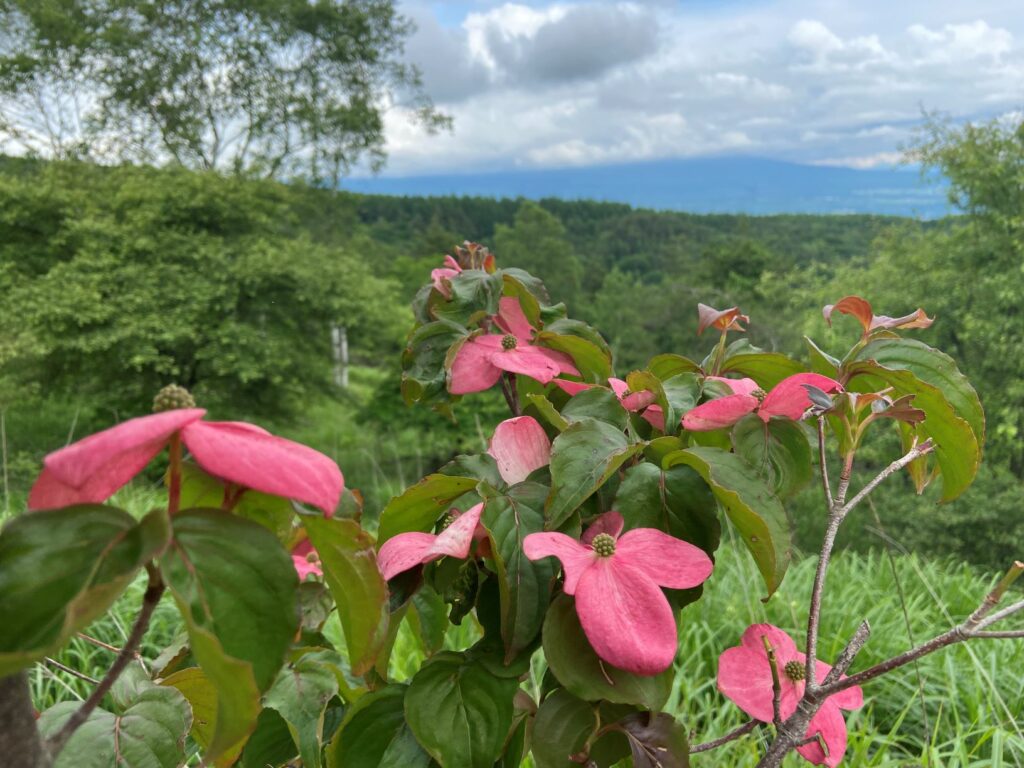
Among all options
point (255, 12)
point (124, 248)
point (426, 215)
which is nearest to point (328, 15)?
point (255, 12)

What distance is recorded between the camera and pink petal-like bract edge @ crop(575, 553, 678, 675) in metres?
0.36

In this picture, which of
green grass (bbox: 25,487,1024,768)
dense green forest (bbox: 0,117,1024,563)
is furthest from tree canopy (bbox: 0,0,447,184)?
green grass (bbox: 25,487,1024,768)

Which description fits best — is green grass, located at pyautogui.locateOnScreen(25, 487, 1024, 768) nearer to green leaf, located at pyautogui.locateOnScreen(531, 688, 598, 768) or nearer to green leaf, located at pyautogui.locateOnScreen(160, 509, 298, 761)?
green leaf, located at pyautogui.locateOnScreen(531, 688, 598, 768)

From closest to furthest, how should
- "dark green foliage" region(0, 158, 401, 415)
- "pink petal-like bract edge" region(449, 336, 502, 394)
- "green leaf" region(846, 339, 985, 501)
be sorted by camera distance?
A: "green leaf" region(846, 339, 985, 501) < "pink petal-like bract edge" region(449, 336, 502, 394) < "dark green foliage" region(0, 158, 401, 415)

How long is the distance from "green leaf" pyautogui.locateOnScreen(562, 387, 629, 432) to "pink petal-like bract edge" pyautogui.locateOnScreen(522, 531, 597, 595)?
0.10m

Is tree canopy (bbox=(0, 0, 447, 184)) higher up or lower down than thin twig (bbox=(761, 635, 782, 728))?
higher up

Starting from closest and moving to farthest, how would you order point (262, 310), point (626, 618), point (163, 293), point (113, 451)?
point (113, 451)
point (626, 618)
point (163, 293)
point (262, 310)

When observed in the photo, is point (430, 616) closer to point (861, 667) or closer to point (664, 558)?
point (664, 558)

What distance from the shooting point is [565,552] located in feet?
1.21

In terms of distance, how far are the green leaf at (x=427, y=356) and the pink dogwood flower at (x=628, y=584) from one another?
0.25m

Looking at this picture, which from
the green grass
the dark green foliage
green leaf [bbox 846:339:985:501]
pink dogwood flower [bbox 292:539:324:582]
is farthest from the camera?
the dark green foliage

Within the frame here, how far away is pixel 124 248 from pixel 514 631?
23.2 feet

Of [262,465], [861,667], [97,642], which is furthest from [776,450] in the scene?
[861,667]

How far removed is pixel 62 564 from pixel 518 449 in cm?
28
